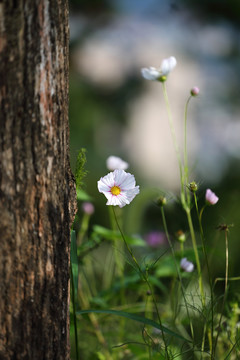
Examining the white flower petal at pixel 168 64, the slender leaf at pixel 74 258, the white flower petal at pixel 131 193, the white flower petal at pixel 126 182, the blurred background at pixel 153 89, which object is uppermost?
the blurred background at pixel 153 89

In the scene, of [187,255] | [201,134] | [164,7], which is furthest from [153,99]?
[187,255]

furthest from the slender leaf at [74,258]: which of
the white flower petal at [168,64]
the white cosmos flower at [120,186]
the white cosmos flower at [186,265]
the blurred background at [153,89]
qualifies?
the blurred background at [153,89]

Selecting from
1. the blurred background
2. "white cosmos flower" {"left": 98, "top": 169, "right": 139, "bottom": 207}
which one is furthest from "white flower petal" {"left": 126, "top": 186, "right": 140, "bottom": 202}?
the blurred background

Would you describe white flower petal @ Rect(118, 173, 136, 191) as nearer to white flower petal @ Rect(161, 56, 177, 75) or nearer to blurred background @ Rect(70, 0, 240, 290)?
white flower petal @ Rect(161, 56, 177, 75)

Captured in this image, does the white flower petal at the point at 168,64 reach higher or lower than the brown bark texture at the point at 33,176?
higher

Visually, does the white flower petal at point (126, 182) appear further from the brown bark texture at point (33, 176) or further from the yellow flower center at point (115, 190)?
the brown bark texture at point (33, 176)

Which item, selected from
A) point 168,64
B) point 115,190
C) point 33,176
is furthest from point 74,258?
point 168,64

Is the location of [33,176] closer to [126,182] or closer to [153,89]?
[126,182]
